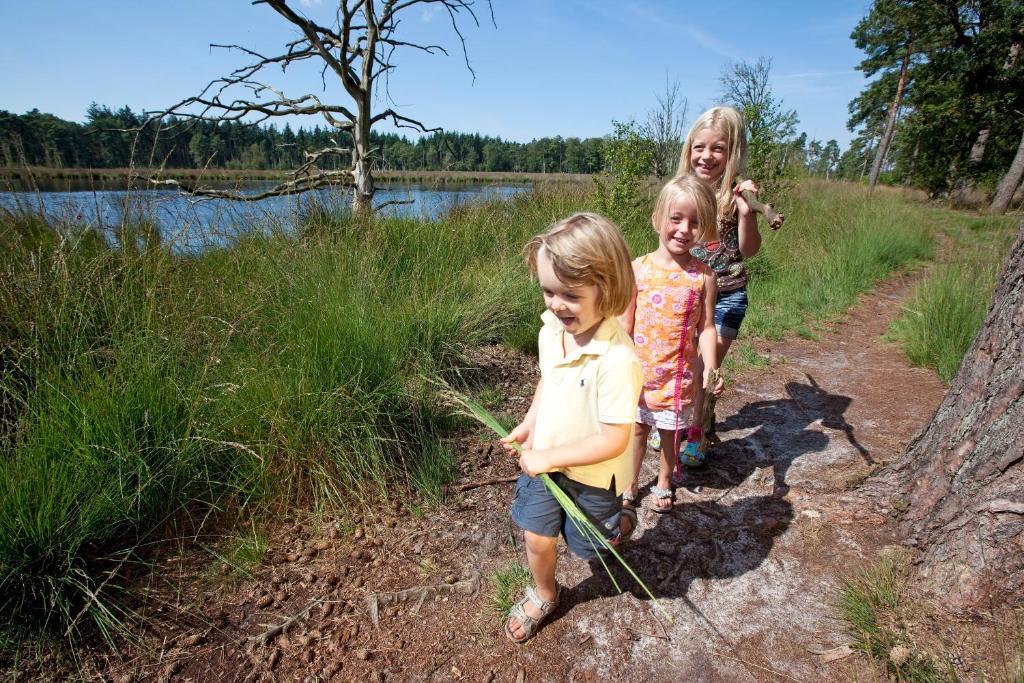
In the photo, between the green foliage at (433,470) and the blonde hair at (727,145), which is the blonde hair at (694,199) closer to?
the blonde hair at (727,145)

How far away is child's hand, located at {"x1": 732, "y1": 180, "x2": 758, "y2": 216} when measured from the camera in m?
2.28

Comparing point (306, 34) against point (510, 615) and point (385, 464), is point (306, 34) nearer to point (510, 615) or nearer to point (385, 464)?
point (385, 464)

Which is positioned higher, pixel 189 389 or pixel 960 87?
pixel 960 87

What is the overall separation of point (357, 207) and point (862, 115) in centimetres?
3709

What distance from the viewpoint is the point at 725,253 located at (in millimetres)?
2418

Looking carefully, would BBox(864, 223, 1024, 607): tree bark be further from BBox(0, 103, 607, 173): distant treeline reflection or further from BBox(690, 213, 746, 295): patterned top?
BBox(0, 103, 607, 173): distant treeline reflection

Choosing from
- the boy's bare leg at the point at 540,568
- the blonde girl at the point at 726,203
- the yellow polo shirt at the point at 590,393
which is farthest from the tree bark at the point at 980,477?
the boy's bare leg at the point at 540,568

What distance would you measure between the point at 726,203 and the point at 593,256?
138 centimetres

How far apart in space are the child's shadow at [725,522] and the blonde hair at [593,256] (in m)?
1.22

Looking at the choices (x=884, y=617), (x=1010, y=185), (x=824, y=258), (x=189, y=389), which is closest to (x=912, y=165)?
(x=1010, y=185)

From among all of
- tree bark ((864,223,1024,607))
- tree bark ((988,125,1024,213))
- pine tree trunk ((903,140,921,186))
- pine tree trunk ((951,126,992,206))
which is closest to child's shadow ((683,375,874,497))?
tree bark ((864,223,1024,607))

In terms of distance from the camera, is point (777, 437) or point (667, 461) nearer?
point (667, 461)

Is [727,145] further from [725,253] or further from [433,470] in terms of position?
[433,470]

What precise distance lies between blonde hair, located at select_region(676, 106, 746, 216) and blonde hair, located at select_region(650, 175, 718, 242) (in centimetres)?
42
